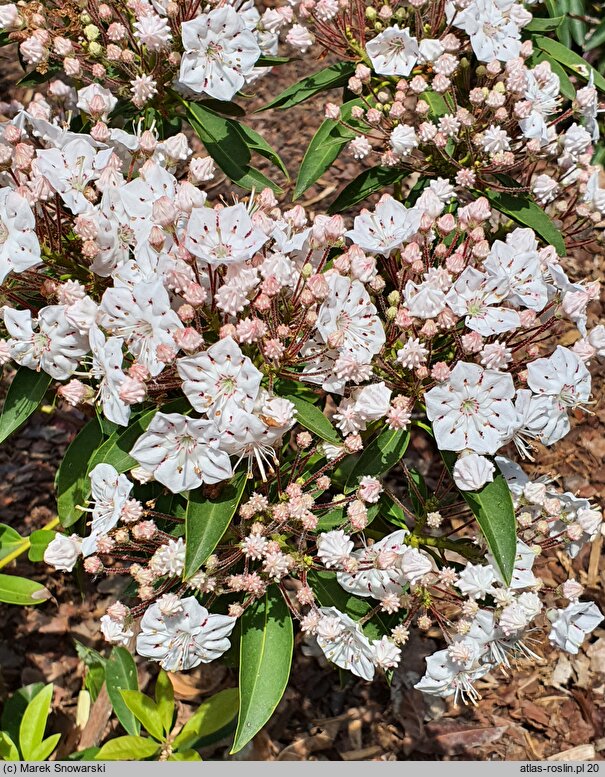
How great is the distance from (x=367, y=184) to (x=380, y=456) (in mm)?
864

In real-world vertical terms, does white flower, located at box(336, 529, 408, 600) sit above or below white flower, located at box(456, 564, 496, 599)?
above

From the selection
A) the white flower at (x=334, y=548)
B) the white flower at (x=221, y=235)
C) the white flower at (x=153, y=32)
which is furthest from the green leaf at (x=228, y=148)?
the white flower at (x=334, y=548)

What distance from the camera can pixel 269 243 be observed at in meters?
1.79

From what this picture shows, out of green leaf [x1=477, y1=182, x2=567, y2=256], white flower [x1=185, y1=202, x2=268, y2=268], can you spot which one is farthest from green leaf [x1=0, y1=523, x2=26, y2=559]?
green leaf [x1=477, y1=182, x2=567, y2=256]

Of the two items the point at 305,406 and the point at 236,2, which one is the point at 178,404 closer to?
the point at 305,406

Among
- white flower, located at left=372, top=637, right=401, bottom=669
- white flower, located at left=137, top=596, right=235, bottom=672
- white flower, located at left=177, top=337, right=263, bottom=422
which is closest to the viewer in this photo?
white flower, located at left=177, top=337, right=263, bottom=422

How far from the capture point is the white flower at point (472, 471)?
5.57ft

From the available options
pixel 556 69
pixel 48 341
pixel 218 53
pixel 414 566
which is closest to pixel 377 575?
pixel 414 566

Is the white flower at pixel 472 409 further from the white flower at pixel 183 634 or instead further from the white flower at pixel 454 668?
the white flower at pixel 183 634

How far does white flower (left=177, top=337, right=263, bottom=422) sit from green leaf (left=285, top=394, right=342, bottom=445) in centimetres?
17

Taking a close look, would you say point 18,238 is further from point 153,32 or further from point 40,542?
point 40,542

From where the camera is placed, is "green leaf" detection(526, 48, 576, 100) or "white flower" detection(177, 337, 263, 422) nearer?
"white flower" detection(177, 337, 263, 422)

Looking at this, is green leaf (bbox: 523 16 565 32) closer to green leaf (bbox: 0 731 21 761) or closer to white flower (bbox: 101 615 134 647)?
white flower (bbox: 101 615 134 647)

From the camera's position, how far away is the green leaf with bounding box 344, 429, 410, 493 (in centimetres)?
185
